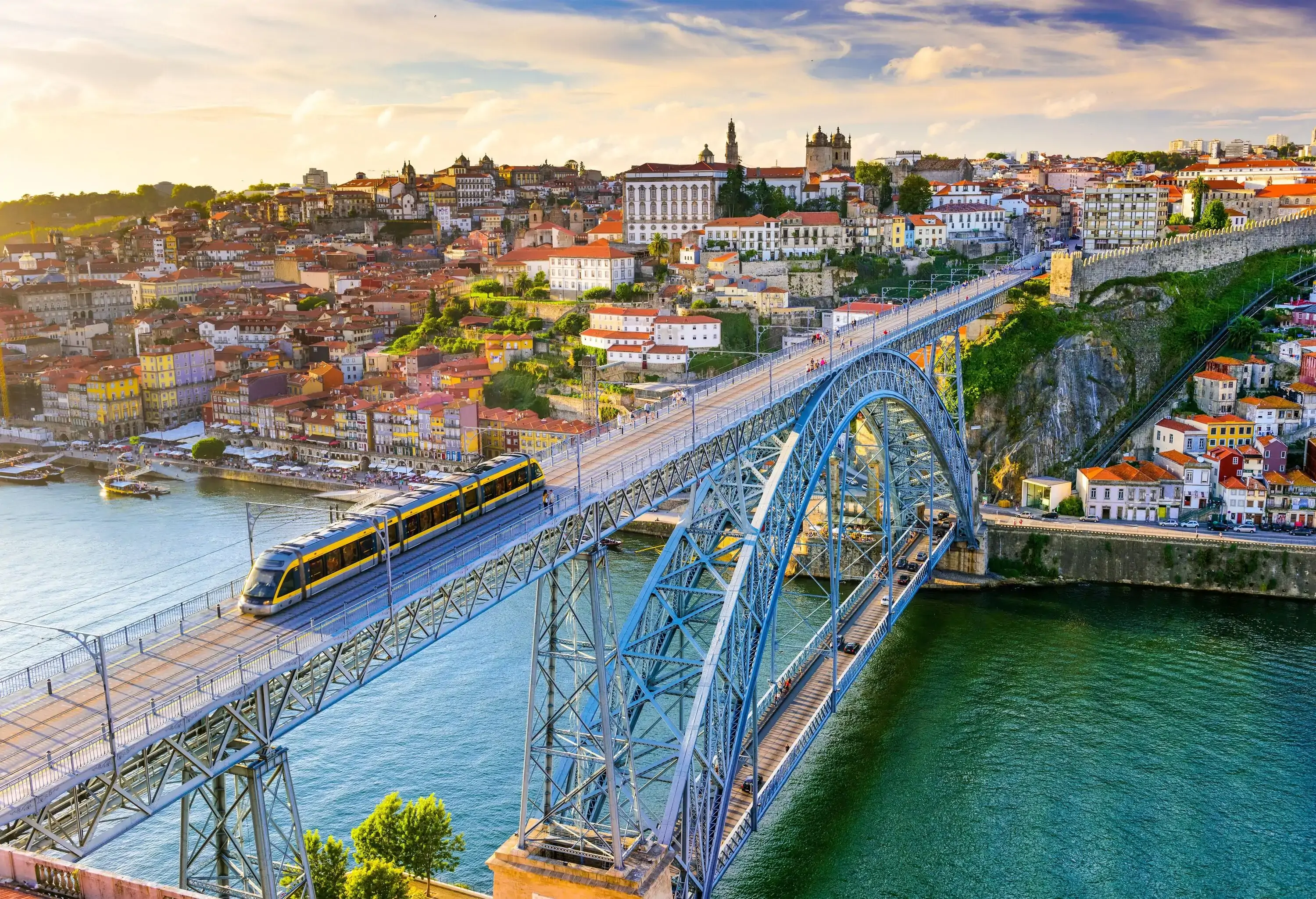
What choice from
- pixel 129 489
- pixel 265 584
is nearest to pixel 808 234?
pixel 129 489

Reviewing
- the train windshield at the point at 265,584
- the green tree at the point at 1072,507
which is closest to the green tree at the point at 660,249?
the green tree at the point at 1072,507

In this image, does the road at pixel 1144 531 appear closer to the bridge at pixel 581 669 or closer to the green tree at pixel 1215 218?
the bridge at pixel 581 669

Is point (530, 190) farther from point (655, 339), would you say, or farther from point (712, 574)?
point (712, 574)

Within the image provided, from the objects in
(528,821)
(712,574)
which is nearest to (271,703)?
(528,821)

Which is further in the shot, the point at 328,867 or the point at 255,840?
the point at 328,867

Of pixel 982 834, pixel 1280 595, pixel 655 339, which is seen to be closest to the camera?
pixel 982 834

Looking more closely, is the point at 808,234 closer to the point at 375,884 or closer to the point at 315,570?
the point at 375,884

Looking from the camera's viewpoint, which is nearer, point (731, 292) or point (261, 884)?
point (261, 884)
